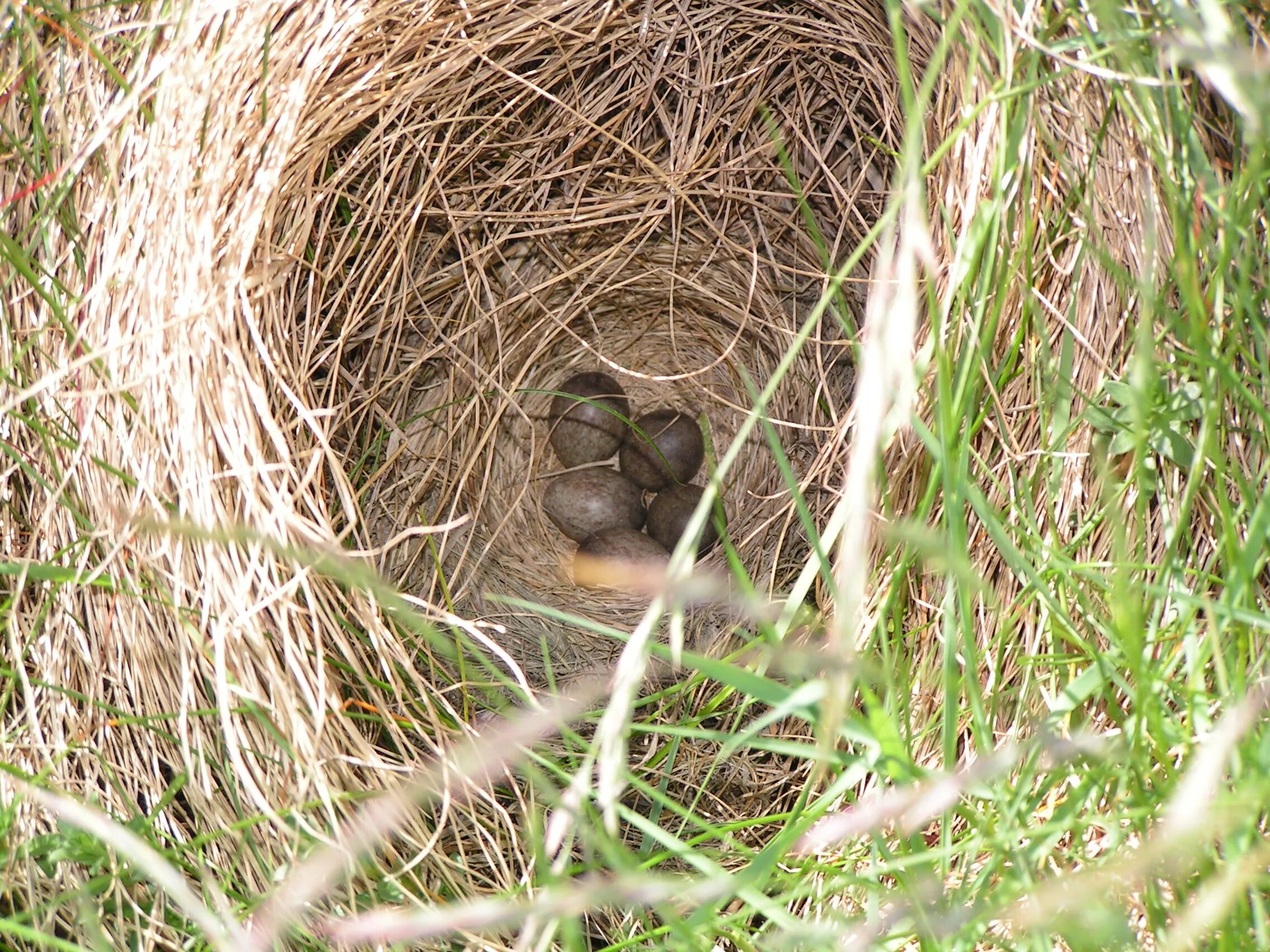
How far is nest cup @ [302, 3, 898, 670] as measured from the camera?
51.8 inches

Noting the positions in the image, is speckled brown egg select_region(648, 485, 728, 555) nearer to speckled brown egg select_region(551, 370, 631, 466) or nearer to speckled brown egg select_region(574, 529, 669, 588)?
speckled brown egg select_region(574, 529, 669, 588)

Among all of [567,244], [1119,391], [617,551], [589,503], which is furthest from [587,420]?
[1119,391]

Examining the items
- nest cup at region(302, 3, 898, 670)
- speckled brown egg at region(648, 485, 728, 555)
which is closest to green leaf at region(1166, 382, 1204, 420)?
nest cup at region(302, 3, 898, 670)

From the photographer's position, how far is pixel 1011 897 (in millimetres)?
655

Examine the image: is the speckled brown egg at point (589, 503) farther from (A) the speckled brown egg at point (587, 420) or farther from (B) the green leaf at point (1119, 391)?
(B) the green leaf at point (1119, 391)

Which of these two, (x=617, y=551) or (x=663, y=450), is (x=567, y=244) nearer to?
(x=663, y=450)

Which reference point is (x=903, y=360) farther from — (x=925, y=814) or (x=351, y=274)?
(x=351, y=274)

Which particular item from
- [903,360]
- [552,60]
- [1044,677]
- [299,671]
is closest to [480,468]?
[552,60]

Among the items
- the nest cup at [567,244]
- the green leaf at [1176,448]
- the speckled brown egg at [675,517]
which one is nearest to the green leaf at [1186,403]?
the green leaf at [1176,448]

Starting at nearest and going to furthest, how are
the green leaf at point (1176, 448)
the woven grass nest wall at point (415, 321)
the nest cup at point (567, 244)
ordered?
1. the green leaf at point (1176, 448)
2. the woven grass nest wall at point (415, 321)
3. the nest cup at point (567, 244)

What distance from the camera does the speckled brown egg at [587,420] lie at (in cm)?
183

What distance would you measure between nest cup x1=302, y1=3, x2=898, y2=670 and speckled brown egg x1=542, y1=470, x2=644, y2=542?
0.10 m

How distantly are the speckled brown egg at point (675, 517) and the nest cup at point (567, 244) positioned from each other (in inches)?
3.2

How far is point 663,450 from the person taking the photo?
1887 mm
